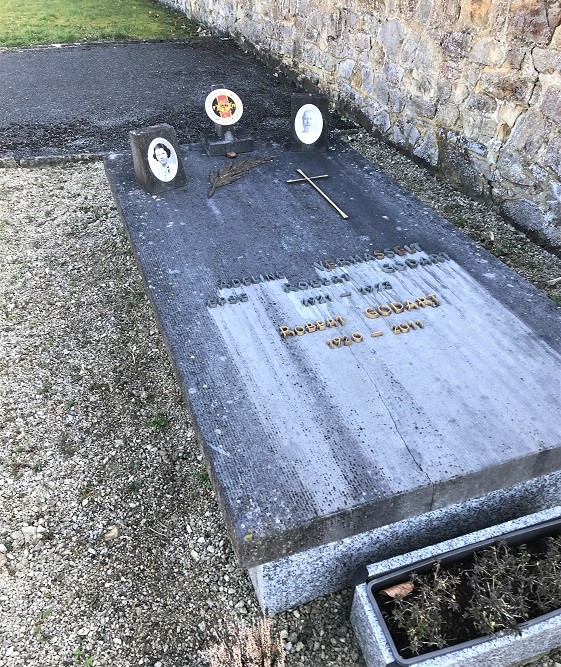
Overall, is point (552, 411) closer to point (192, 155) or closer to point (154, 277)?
point (154, 277)

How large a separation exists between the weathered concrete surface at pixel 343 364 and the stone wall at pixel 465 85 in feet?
3.45

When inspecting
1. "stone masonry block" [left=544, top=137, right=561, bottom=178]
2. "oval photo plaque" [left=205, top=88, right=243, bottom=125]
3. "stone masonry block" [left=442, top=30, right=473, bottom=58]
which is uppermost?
"stone masonry block" [left=442, top=30, right=473, bottom=58]

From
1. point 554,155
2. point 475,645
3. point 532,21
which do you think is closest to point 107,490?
point 475,645

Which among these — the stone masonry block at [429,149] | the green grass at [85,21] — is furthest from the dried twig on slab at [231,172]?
the green grass at [85,21]

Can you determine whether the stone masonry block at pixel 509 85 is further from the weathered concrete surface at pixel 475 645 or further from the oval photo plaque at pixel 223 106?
the weathered concrete surface at pixel 475 645

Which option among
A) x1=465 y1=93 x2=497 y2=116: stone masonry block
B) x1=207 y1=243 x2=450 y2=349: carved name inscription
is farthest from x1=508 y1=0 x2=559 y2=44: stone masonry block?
x1=207 y1=243 x2=450 y2=349: carved name inscription

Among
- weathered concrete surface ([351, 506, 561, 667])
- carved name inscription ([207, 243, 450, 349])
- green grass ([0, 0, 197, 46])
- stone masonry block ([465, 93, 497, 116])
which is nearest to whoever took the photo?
weathered concrete surface ([351, 506, 561, 667])

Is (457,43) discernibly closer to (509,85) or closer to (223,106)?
(509,85)

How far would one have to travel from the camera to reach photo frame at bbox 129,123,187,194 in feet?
12.4

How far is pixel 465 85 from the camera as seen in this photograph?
4.52 meters

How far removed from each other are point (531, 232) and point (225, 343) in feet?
9.01

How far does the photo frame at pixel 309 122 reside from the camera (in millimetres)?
4410

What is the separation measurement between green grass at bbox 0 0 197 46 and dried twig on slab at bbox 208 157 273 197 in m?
7.55

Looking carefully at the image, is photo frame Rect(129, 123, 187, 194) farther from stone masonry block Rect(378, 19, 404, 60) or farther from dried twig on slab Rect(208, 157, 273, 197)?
stone masonry block Rect(378, 19, 404, 60)
